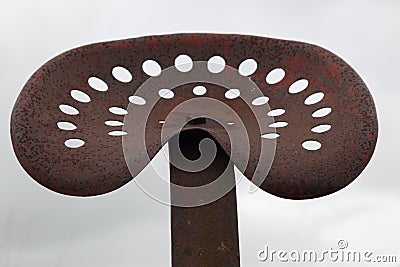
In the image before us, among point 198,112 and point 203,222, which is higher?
point 198,112

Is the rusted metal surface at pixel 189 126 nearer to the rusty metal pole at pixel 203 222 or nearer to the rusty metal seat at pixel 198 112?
the rusty metal seat at pixel 198 112

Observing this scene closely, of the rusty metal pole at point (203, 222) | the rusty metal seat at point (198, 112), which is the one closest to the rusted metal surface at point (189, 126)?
the rusty metal seat at point (198, 112)

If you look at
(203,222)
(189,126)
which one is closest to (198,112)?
(189,126)

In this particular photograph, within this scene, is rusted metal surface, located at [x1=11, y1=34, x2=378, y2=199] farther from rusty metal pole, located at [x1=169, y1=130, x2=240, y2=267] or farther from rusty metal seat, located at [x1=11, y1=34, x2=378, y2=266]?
rusty metal pole, located at [x1=169, y1=130, x2=240, y2=267]

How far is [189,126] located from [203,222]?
0.89 feet

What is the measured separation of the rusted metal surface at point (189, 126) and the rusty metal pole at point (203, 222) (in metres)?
0.11

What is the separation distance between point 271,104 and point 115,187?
55cm

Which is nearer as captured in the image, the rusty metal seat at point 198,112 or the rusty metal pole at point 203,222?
the rusty metal seat at point 198,112

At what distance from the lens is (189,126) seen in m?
2.05

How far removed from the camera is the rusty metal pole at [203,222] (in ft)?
6.79

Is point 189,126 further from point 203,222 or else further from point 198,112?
point 203,222

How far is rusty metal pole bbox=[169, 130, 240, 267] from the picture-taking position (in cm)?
207

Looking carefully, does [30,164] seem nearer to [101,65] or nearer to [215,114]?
[101,65]

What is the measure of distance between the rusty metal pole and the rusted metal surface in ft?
0.36
